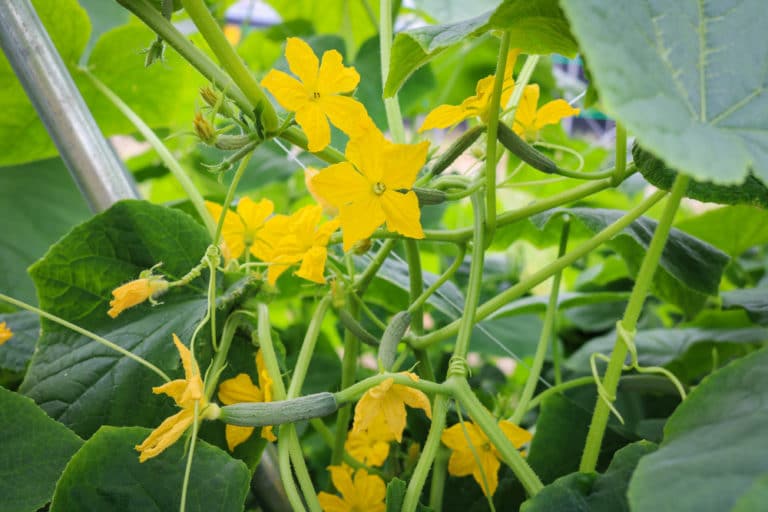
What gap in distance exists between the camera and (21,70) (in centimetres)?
53

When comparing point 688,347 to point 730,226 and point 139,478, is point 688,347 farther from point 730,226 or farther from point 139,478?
point 139,478

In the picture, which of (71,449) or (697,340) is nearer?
(71,449)

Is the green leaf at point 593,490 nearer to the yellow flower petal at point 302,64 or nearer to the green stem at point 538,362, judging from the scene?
the green stem at point 538,362

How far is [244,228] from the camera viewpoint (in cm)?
51

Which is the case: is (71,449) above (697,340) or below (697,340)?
above

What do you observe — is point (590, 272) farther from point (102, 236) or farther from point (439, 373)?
point (102, 236)

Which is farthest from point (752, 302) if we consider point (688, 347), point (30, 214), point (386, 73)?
point (30, 214)

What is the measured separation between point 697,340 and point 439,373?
0.86ft

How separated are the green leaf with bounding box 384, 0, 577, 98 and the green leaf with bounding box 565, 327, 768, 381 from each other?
380mm

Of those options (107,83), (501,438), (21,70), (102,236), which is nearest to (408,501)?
(501,438)

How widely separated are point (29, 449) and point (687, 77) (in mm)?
402

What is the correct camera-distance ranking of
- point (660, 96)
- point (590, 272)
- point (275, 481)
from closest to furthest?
point (660, 96) < point (275, 481) < point (590, 272)

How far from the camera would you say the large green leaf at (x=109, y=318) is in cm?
49

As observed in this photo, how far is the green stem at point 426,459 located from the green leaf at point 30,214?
1.61ft
